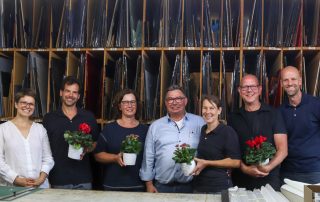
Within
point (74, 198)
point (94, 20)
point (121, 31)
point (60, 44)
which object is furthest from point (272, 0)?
point (74, 198)

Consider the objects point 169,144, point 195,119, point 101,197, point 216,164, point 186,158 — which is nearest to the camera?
point 101,197

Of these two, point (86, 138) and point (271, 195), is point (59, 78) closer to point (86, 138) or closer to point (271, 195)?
point (86, 138)

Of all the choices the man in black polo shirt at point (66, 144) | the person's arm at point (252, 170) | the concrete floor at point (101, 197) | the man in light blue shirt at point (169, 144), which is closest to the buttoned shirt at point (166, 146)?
the man in light blue shirt at point (169, 144)

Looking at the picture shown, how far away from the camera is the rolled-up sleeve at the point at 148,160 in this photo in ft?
9.59

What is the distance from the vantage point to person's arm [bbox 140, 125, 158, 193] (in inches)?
115

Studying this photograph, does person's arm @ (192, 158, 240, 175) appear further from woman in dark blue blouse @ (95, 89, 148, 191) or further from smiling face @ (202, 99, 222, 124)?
woman in dark blue blouse @ (95, 89, 148, 191)

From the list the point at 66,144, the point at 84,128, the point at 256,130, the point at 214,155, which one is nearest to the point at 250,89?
the point at 256,130

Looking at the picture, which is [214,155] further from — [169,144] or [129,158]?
[129,158]

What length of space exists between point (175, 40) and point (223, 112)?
2.74ft

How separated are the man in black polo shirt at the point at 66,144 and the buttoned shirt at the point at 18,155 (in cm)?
19

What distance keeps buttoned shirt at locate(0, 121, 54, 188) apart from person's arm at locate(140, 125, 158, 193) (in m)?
0.76

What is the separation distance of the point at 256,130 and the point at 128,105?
106 centimetres

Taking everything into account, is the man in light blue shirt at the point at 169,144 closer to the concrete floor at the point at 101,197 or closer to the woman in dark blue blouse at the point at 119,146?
the woman in dark blue blouse at the point at 119,146

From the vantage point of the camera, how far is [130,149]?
8.87 ft
